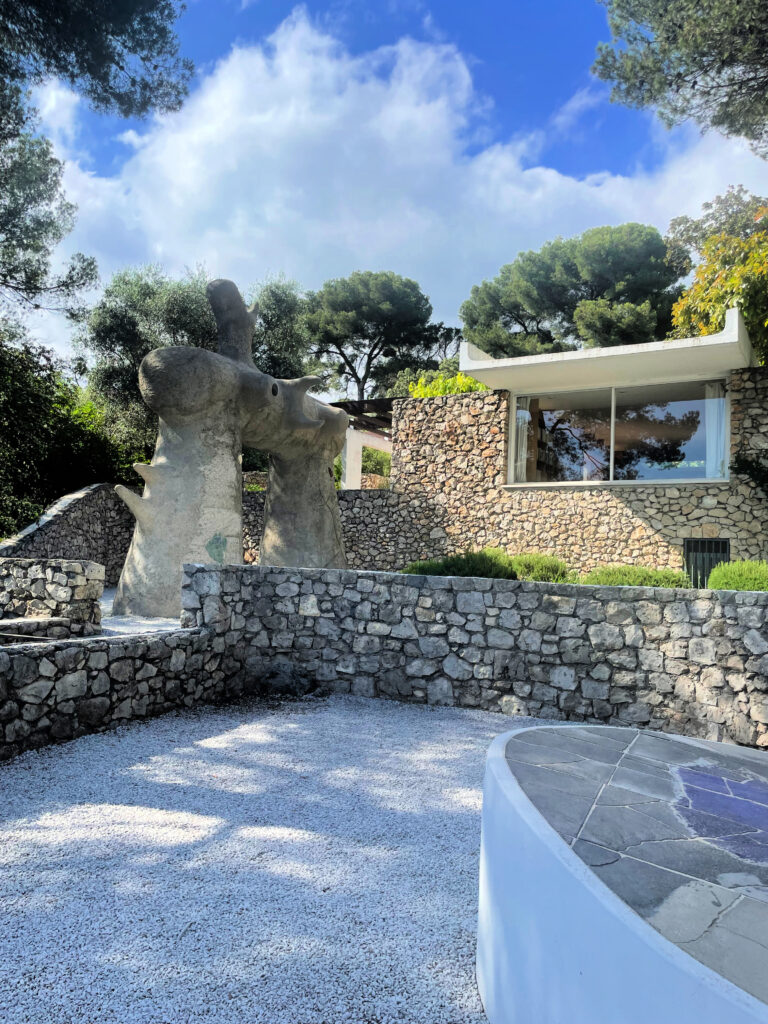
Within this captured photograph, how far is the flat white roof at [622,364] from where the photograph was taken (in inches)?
480

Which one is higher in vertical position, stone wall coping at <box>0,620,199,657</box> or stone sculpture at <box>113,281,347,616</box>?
stone sculpture at <box>113,281,347,616</box>

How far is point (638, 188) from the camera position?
23.3 m

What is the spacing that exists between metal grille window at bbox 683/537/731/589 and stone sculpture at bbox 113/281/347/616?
7.69 meters

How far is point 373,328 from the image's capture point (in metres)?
30.5

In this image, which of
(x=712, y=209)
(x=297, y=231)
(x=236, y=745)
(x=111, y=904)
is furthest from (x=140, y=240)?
(x=111, y=904)

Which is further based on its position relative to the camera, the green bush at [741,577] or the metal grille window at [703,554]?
the metal grille window at [703,554]

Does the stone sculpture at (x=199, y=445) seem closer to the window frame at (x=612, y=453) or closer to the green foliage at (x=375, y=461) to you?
the window frame at (x=612, y=453)

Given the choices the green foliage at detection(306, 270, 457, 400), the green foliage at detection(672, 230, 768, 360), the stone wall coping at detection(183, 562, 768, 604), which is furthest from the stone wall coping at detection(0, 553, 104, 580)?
the green foliage at detection(306, 270, 457, 400)

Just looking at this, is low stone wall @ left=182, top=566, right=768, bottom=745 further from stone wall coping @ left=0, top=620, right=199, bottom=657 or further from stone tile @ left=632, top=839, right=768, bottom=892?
stone tile @ left=632, top=839, right=768, bottom=892

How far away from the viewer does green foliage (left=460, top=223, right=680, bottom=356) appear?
79.5 feet

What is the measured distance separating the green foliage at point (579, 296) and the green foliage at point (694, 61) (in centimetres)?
1349

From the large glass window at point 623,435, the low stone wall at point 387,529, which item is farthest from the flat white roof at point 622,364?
the low stone wall at point 387,529

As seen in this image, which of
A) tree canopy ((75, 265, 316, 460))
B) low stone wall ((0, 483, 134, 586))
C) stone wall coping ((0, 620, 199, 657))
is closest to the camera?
stone wall coping ((0, 620, 199, 657))

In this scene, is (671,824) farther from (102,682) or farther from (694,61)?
(694,61)
